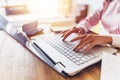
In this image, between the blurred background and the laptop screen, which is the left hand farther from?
the blurred background

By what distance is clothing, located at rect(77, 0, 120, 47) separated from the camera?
1.11 meters

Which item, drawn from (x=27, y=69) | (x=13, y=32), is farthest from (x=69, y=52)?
(x=13, y=32)

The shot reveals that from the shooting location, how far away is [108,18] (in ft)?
3.97

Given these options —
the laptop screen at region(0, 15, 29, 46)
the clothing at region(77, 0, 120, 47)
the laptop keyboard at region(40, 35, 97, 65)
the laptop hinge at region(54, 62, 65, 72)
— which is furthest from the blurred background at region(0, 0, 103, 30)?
the laptop hinge at region(54, 62, 65, 72)

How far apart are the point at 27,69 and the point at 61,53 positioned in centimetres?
17

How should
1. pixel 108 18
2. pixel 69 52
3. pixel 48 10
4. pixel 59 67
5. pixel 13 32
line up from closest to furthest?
pixel 59 67 → pixel 69 52 → pixel 13 32 → pixel 108 18 → pixel 48 10

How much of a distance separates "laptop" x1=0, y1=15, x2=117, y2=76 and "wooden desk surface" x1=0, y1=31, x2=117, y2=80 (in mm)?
21

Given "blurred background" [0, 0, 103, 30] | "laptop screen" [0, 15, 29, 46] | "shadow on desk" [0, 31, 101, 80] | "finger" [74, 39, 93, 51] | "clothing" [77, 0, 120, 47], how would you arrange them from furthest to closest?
"blurred background" [0, 0, 103, 30], "clothing" [77, 0, 120, 47], "laptop screen" [0, 15, 29, 46], "finger" [74, 39, 93, 51], "shadow on desk" [0, 31, 101, 80]

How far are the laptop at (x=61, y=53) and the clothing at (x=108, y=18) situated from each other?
0.32 meters

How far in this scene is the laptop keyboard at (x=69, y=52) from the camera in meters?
0.66

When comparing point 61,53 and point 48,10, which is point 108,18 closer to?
point 61,53

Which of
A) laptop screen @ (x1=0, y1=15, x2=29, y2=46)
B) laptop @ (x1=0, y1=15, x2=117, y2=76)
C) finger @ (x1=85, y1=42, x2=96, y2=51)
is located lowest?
laptop @ (x1=0, y1=15, x2=117, y2=76)

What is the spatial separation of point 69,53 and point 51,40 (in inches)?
7.7

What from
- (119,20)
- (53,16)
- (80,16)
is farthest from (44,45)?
(80,16)
